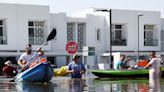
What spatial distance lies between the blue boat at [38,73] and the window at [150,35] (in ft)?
114

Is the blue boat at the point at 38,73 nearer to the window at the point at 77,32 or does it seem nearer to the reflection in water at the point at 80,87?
the reflection in water at the point at 80,87

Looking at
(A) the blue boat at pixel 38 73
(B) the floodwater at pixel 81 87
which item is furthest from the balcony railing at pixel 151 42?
(A) the blue boat at pixel 38 73

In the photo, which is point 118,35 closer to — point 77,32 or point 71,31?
point 77,32

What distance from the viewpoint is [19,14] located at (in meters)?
43.5

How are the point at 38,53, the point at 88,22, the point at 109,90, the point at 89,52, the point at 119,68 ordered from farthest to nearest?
the point at 88,22 < the point at 89,52 < the point at 119,68 < the point at 38,53 < the point at 109,90

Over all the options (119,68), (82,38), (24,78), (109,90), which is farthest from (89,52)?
(82,38)

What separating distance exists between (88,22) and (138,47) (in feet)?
19.7

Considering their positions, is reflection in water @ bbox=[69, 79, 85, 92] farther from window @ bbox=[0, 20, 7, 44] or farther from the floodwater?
window @ bbox=[0, 20, 7, 44]

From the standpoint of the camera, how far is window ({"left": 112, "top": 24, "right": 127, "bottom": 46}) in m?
50.3

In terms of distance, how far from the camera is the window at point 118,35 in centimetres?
5028

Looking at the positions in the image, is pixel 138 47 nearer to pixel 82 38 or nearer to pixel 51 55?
pixel 82 38

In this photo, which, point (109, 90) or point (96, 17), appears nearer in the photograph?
point (109, 90)

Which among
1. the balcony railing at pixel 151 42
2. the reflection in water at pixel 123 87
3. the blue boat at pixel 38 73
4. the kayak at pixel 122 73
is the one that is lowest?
the kayak at pixel 122 73

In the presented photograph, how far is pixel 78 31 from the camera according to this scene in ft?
157
